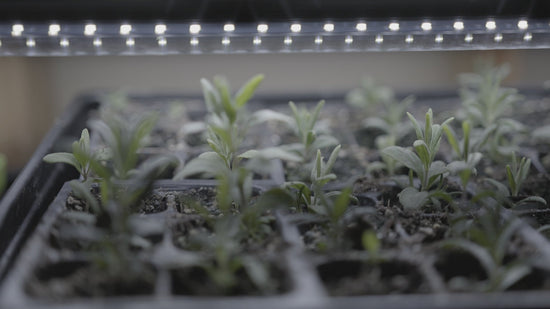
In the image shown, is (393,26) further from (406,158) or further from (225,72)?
(225,72)

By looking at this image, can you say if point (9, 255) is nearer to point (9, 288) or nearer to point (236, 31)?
point (9, 288)

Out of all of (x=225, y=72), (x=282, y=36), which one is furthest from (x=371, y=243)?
(x=225, y=72)

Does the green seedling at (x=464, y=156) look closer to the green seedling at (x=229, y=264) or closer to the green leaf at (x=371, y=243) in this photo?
the green leaf at (x=371, y=243)

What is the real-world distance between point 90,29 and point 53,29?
0.22 feet

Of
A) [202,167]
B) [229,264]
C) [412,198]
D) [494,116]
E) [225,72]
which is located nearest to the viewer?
[229,264]

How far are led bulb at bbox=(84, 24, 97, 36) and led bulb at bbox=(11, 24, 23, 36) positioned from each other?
0.12m

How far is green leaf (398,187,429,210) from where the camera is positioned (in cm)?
99

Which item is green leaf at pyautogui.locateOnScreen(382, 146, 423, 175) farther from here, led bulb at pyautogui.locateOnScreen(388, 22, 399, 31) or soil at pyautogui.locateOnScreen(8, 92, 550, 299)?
led bulb at pyautogui.locateOnScreen(388, 22, 399, 31)

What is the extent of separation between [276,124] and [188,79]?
106 cm

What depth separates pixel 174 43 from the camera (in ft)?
3.43

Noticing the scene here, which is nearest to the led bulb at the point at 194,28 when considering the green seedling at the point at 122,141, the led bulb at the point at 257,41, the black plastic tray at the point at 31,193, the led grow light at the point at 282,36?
the led grow light at the point at 282,36

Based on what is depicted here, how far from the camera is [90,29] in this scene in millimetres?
1036

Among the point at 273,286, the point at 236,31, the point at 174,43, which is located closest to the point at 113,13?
the point at 174,43

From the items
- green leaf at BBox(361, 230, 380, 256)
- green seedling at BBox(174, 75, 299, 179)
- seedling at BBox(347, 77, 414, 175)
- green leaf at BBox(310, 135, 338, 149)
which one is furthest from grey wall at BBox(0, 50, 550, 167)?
green leaf at BBox(361, 230, 380, 256)
